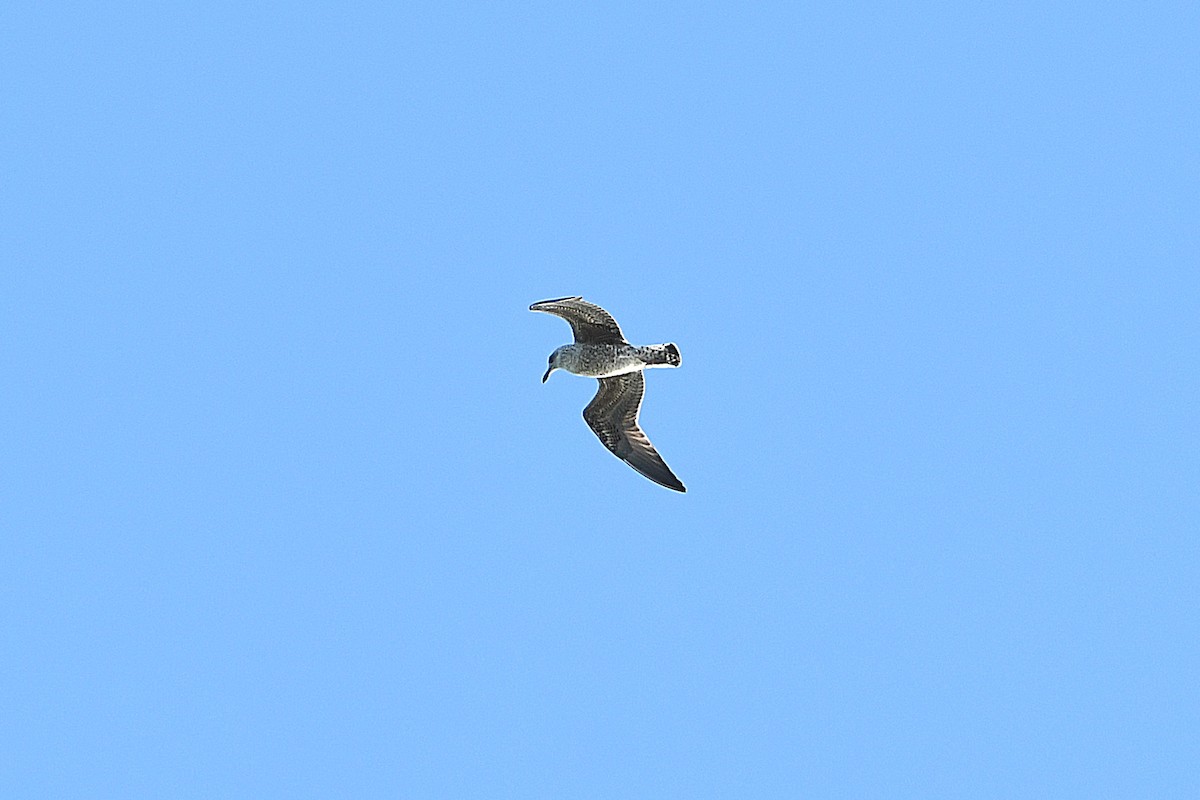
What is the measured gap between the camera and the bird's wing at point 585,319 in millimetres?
27984

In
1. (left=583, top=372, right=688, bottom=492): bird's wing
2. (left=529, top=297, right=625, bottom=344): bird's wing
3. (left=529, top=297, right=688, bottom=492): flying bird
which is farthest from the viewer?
(left=583, top=372, right=688, bottom=492): bird's wing

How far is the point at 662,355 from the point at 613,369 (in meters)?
1.03

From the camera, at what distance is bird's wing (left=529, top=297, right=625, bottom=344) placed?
28.0 m

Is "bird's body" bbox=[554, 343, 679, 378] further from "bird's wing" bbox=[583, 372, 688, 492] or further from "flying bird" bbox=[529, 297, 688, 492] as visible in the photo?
"bird's wing" bbox=[583, 372, 688, 492]

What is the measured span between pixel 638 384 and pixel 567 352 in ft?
5.50

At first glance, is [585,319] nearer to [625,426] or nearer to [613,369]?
[613,369]

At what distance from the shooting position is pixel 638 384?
3028 cm

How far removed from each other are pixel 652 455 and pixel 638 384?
1.38 m

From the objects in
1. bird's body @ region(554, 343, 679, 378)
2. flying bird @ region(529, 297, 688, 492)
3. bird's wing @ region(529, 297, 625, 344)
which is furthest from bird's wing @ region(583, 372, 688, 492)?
bird's wing @ region(529, 297, 625, 344)

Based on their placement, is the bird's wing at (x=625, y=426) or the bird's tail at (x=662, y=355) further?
the bird's wing at (x=625, y=426)

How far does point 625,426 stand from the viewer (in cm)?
3056

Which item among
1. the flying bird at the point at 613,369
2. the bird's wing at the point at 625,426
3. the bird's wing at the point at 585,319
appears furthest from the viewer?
the bird's wing at the point at 625,426

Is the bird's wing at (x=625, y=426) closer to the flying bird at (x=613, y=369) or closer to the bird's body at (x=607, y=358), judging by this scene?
the flying bird at (x=613, y=369)

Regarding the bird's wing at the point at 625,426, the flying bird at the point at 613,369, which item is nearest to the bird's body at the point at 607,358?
the flying bird at the point at 613,369
